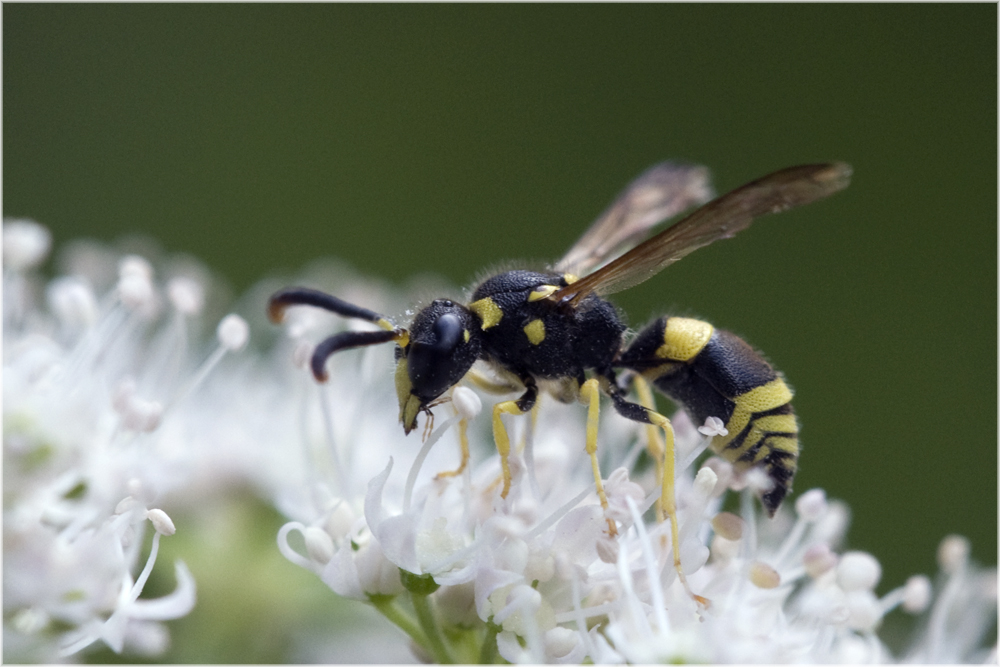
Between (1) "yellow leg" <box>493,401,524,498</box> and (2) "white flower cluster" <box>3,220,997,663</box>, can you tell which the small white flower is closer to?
(2) "white flower cluster" <box>3,220,997,663</box>

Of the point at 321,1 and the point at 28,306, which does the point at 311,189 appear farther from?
the point at 28,306

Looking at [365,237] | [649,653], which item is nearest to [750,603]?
[649,653]

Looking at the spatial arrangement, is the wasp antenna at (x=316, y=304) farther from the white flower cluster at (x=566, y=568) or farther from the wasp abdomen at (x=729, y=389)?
the wasp abdomen at (x=729, y=389)

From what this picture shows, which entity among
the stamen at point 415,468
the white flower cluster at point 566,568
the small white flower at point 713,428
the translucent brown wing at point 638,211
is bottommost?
the white flower cluster at point 566,568

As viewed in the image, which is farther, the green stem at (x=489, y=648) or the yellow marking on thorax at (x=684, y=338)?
the yellow marking on thorax at (x=684, y=338)

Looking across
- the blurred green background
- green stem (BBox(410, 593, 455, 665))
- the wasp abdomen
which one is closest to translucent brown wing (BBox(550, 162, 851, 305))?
the wasp abdomen

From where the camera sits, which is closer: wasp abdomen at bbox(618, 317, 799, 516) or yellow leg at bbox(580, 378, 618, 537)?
yellow leg at bbox(580, 378, 618, 537)

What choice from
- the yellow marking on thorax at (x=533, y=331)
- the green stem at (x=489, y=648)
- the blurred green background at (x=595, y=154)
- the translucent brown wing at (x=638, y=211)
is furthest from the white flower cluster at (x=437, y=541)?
the blurred green background at (x=595, y=154)
